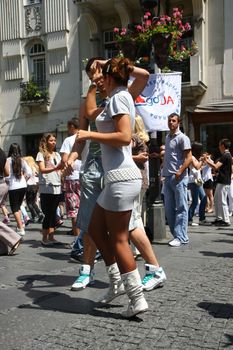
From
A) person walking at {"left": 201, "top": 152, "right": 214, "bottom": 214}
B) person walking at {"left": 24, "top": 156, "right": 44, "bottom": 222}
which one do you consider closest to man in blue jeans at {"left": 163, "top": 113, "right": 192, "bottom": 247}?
person walking at {"left": 24, "top": 156, "right": 44, "bottom": 222}

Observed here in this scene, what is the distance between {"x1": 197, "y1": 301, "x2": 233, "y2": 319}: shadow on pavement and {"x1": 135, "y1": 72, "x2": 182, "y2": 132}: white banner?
3814mm

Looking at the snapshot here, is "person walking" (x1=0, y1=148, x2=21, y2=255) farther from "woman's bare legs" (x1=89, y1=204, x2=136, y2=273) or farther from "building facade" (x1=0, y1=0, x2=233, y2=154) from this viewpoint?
"building facade" (x1=0, y1=0, x2=233, y2=154)

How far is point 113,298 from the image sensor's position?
414cm

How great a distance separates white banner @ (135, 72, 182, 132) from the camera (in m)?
7.54

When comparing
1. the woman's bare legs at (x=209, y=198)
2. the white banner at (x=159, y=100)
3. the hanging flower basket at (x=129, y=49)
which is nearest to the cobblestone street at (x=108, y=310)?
the white banner at (x=159, y=100)

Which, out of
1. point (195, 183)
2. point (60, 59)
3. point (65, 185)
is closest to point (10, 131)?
point (60, 59)

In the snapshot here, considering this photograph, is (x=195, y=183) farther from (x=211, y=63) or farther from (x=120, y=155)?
(x=211, y=63)

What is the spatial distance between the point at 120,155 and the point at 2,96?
831 inches

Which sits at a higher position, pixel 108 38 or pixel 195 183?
pixel 108 38

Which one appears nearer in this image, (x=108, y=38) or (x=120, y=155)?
(x=120, y=155)

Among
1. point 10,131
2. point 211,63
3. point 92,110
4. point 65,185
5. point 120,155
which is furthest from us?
point 10,131

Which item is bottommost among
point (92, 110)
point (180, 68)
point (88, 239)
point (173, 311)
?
point (173, 311)

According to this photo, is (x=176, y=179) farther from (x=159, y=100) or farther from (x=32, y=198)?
(x=32, y=198)

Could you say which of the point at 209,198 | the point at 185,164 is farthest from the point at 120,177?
the point at 209,198
